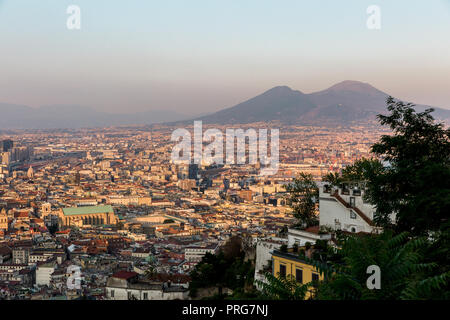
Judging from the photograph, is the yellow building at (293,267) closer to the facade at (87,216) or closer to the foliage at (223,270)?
the foliage at (223,270)

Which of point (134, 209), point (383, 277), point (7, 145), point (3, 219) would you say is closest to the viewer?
point (383, 277)

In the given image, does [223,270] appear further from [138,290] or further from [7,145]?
[7,145]

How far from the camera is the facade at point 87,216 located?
31.8 meters

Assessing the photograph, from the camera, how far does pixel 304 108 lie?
50.3 m

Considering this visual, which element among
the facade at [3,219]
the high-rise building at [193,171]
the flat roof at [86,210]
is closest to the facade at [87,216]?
the flat roof at [86,210]

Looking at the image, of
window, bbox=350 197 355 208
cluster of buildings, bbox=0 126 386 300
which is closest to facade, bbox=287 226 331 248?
cluster of buildings, bbox=0 126 386 300

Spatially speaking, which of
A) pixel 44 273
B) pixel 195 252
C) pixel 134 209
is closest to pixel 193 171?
pixel 134 209

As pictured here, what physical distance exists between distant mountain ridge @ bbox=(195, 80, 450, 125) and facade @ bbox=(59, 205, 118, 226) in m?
18.4

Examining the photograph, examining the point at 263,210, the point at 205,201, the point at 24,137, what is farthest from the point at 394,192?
the point at 24,137

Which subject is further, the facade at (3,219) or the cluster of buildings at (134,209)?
the facade at (3,219)

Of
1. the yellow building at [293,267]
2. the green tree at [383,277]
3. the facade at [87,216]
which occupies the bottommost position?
the facade at [87,216]

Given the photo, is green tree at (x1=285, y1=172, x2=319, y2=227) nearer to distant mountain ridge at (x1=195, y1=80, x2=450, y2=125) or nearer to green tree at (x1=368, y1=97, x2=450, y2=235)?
green tree at (x1=368, y1=97, x2=450, y2=235)

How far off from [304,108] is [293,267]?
4687cm

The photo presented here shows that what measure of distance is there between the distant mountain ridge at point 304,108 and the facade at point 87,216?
18.4 meters
